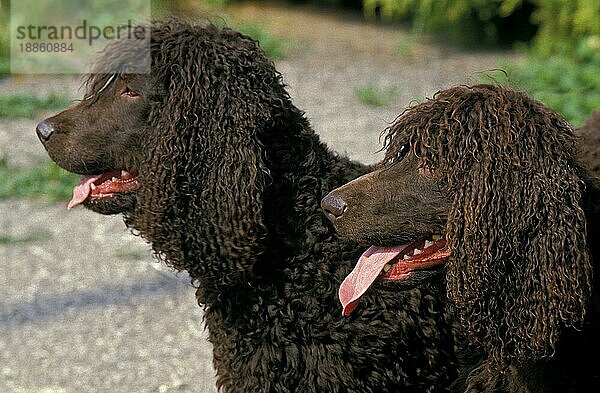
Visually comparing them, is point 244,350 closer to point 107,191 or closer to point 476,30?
point 107,191

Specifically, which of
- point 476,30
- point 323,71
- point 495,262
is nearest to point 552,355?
point 495,262

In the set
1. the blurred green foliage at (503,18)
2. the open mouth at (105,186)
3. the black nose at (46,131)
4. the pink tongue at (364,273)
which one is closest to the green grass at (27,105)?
the blurred green foliage at (503,18)

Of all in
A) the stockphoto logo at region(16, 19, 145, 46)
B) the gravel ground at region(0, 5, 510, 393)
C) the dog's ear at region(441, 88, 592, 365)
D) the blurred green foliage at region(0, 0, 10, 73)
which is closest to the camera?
the dog's ear at region(441, 88, 592, 365)

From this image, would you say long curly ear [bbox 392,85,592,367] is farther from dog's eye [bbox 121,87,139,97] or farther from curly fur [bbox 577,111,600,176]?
curly fur [bbox 577,111,600,176]

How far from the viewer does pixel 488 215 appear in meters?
3.19

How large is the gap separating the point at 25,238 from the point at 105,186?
2691mm

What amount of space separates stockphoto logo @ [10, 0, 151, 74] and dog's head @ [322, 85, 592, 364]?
24.5ft

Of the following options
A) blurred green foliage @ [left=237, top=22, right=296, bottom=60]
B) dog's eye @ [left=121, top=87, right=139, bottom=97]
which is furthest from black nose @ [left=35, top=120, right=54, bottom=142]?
blurred green foliage @ [left=237, top=22, right=296, bottom=60]

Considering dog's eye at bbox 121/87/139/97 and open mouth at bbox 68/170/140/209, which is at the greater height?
dog's eye at bbox 121/87/139/97

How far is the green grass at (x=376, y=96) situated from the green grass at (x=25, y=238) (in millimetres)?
3413

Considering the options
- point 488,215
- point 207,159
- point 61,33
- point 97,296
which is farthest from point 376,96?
point 488,215

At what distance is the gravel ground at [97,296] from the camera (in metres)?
5.04

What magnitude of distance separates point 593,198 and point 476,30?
7.90m

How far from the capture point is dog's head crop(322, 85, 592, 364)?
314cm
